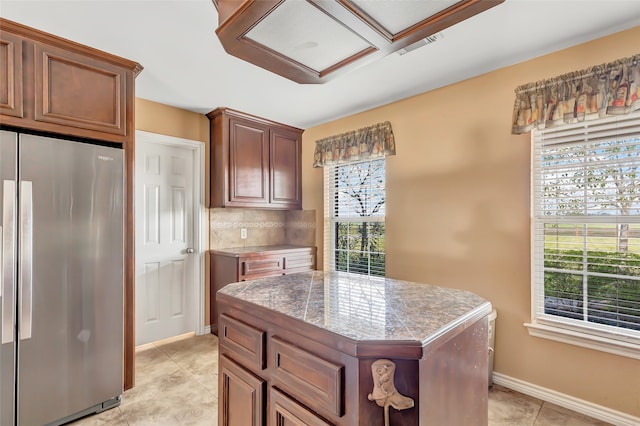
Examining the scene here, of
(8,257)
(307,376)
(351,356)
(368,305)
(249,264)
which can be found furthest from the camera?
(249,264)

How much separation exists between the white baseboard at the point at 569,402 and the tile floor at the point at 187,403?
40 mm

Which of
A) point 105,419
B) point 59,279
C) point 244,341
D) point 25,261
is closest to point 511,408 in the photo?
point 244,341

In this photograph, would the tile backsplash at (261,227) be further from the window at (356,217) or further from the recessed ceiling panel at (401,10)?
the recessed ceiling panel at (401,10)

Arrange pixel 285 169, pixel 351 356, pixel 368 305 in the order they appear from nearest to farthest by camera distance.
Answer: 1. pixel 351 356
2. pixel 368 305
3. pixel 285 169

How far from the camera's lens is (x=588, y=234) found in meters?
2.09

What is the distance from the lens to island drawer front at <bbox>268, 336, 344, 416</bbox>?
3.08 ft

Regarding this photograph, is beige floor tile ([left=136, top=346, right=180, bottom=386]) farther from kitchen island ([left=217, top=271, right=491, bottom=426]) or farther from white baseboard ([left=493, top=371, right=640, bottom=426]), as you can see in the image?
white baseboard ([left=493, top=371, right=640, bottom=426])

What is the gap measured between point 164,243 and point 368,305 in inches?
108

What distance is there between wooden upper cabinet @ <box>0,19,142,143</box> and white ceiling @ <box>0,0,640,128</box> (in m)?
0.10

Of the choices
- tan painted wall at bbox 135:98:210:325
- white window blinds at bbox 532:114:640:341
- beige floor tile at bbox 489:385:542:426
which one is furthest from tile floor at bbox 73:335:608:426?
tan painted wall at bbox 135:98:210:325

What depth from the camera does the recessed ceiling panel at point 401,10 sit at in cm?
94

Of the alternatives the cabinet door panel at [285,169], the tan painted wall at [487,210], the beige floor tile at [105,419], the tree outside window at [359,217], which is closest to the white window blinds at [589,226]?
the tan painted wall at [487,210]

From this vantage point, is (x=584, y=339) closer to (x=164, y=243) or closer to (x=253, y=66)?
(x=253, y=66)

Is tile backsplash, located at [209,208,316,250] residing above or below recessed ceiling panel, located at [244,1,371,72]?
below
